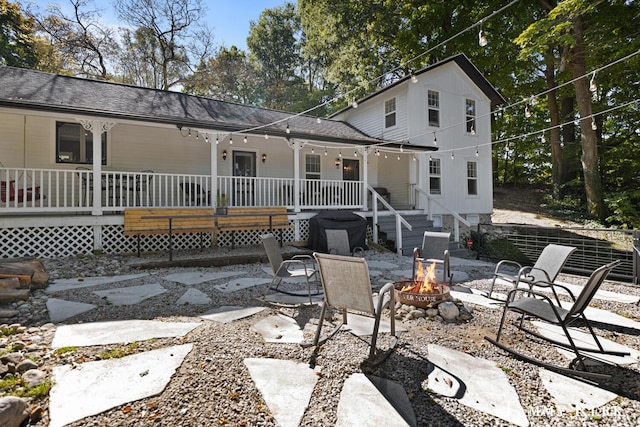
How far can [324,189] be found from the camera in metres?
10.9

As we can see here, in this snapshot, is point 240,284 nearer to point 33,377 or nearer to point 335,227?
point 33,377

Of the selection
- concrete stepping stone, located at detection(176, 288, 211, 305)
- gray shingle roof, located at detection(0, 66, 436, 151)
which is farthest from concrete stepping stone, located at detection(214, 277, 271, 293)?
gray shingle roof, located at detection(0, 66, 436, 151)

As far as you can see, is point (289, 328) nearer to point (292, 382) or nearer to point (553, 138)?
point (292, 382)

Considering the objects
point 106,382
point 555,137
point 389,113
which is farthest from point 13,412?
point 555,137

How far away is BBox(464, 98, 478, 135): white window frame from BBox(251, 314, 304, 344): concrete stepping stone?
1403 centimetres

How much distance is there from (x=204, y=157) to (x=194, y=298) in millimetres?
7016

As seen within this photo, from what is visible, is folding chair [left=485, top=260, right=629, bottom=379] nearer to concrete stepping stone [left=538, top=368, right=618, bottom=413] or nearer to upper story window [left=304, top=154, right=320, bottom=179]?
concrete stepping stone [left=538, top=368, right=618, bottom=413]

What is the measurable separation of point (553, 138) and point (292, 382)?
2072cm

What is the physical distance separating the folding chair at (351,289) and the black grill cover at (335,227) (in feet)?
18.4

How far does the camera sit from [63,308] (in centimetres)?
399

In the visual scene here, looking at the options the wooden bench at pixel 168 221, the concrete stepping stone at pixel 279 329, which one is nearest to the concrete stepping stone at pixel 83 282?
the wooden bench at pixel 168 221

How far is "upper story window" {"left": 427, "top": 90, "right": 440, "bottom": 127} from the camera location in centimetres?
1374

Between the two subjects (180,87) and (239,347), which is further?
(180,87)

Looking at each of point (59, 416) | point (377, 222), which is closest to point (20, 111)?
point (59, 416)
